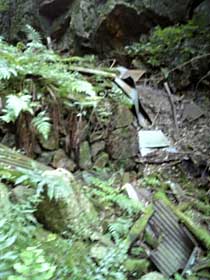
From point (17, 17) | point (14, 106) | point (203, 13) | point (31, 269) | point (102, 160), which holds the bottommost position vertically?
point (102, 160)

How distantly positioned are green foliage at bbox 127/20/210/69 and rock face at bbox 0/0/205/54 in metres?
0.64

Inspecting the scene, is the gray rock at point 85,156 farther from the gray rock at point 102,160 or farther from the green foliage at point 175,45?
the green foliage at point 175,45

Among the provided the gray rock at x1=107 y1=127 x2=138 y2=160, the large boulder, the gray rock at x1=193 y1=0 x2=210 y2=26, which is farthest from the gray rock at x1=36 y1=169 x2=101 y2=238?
the large boulder

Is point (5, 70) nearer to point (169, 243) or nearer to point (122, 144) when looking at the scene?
point (122, 144)

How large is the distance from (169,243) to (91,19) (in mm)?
6159

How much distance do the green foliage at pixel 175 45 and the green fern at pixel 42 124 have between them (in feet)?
12.8

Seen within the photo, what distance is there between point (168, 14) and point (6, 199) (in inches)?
256

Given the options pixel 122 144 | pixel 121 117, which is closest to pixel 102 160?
pixel 122 144

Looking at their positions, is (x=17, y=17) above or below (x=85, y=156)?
above

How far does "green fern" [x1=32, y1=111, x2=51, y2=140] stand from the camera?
12.0 feet

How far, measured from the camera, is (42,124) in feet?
12.2

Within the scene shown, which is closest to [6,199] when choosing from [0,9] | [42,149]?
[42,149]

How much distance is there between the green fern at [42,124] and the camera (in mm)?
3654

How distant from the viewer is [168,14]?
26.5 ft
